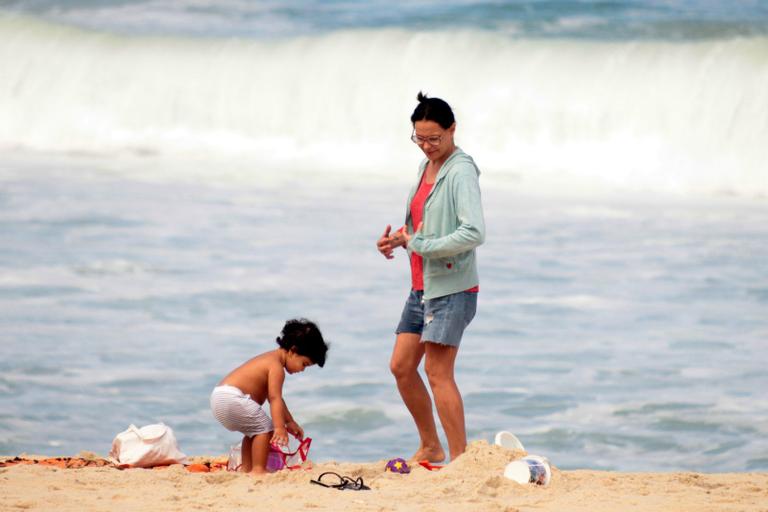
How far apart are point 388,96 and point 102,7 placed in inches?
328

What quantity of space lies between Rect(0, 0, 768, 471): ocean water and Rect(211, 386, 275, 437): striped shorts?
5.46 feet

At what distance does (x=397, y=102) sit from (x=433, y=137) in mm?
16217

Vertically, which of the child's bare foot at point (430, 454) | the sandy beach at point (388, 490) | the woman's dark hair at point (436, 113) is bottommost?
the sandy beach at point (388, 490)

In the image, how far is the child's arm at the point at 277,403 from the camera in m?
5.84

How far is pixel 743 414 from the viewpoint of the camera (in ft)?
27.1

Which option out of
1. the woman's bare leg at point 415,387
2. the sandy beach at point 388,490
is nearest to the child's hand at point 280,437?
the sandy beach at point 388,490

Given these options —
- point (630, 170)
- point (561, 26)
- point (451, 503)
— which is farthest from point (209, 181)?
point (451, 503)

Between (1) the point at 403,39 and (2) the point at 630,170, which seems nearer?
(2) the point at 630,170

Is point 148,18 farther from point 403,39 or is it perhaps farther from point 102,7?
point 403,39

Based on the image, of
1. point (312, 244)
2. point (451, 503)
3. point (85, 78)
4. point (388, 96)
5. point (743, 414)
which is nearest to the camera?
point (451, 503)

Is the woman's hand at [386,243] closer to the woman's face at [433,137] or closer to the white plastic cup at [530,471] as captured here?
the woman's face at [433,137]

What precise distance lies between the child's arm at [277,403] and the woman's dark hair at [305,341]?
0.41ft

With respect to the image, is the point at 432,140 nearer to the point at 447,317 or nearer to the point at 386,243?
the point at 386,243

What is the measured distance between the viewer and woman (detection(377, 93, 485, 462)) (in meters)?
5.65
